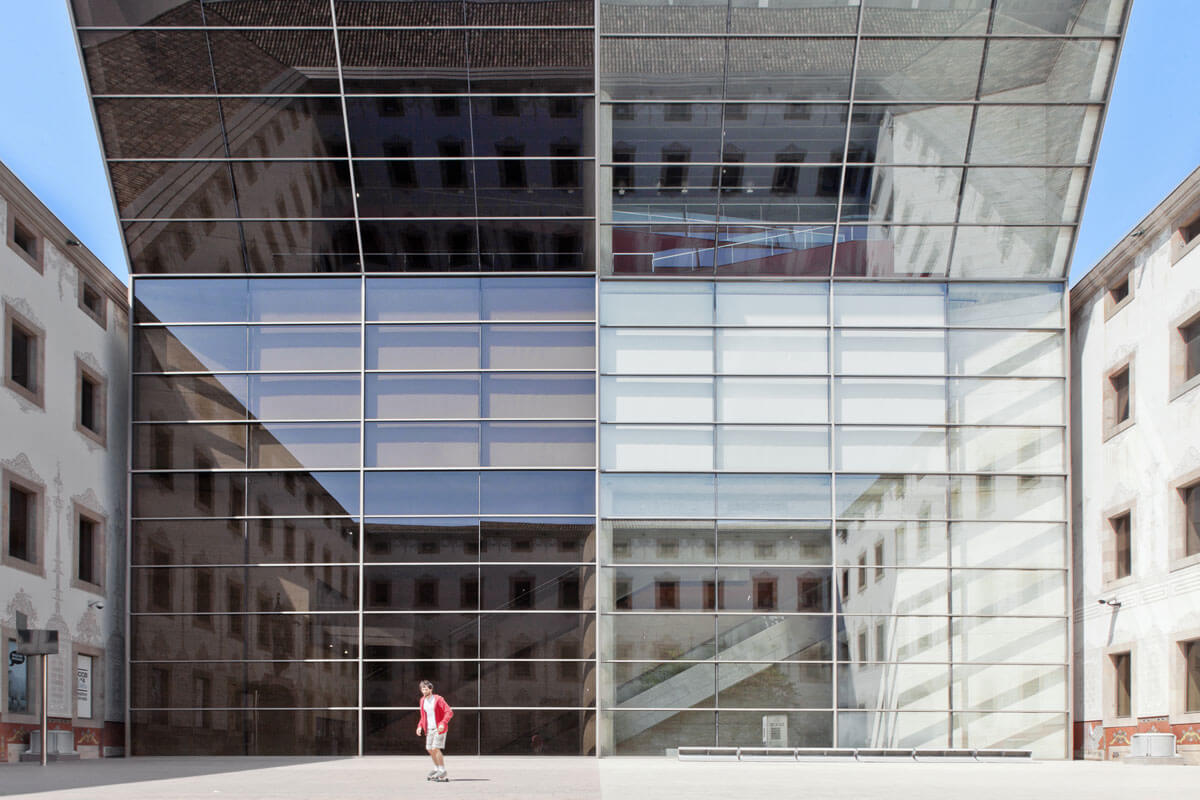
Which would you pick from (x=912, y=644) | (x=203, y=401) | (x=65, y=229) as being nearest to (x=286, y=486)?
(x=203, y=401)

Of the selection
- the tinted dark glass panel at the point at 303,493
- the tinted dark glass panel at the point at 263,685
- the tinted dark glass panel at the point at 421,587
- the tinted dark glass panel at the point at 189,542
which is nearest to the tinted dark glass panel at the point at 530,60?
the tinted dark glass panel at the point at 303,493

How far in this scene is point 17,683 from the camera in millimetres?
26266

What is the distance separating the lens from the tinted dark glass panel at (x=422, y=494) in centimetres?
3119

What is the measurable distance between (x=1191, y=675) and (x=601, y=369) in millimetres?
14433

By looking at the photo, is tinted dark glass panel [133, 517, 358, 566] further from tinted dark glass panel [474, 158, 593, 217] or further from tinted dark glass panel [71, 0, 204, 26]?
tinted dark glass panel [71, 0, 204, 26]

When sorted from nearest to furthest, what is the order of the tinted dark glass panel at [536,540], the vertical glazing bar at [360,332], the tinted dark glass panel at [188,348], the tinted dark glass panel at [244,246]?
the vertical glazing bar at [360,332] → the tinted dark glass panel at [536,540] → the tinted dark glass panel at [244,246] → the tinted dark glass panel at [188,348]

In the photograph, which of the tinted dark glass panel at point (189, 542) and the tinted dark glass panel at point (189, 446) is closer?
the tinted dark glass panel at point (189, 542)

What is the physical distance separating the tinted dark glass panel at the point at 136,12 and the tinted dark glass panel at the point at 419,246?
19.7ft

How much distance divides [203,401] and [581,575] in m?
9.94

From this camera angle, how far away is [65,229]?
29375mm

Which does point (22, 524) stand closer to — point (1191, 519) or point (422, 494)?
point (422, 494)

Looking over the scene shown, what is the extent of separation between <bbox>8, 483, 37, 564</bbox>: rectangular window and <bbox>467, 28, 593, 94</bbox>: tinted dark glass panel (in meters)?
Answer: 13.0

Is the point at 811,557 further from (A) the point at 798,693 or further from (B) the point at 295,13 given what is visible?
(B) the point at 295,13

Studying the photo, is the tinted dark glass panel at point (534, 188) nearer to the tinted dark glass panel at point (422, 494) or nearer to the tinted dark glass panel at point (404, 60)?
the tinted dark glass panel at point (404, 60)
